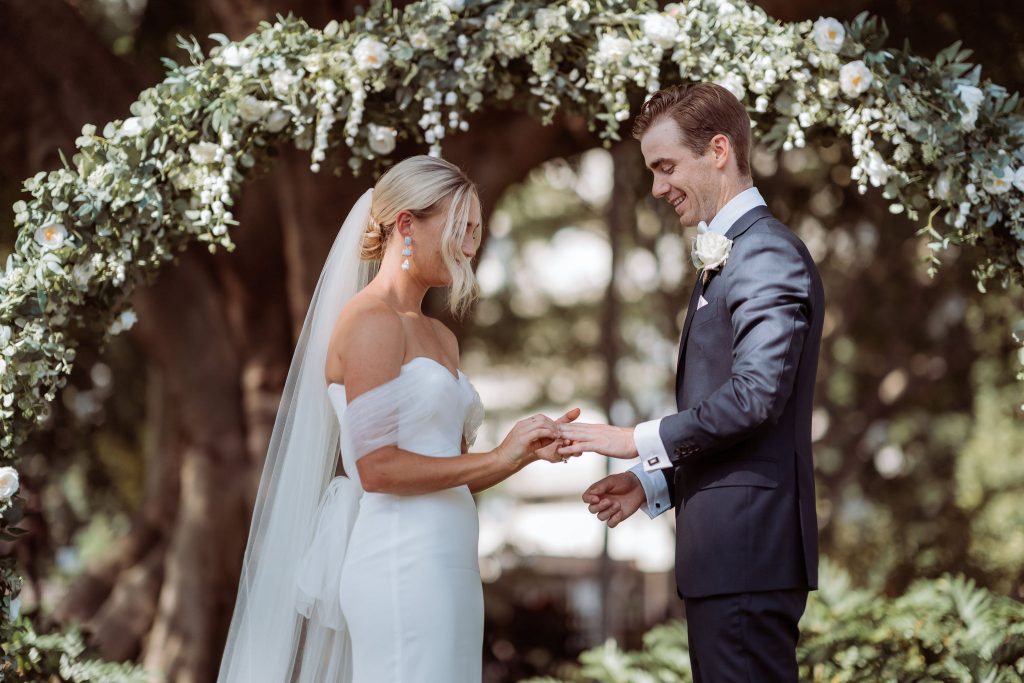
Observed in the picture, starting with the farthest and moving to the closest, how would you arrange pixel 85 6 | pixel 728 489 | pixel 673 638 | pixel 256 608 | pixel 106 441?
pixel 106 441 < pixel 85 6 < pixel 673 638 < pixel 256 608 < pixel 728 489

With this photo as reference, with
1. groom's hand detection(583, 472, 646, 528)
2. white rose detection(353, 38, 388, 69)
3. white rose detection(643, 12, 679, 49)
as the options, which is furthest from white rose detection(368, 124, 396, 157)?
groom's hand detection(583, 472, 646, 528)

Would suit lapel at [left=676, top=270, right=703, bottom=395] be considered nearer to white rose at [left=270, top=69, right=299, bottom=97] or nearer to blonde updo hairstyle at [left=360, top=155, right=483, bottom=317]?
blonde updo hairstyle at [left=360, top=155, right=483, bottom=317]

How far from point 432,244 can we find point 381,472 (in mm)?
776

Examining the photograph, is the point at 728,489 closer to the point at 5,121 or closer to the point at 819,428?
the point at 5,121

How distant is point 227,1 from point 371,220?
300 cm

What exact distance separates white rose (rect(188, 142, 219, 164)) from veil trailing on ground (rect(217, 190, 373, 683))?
26.2 inches

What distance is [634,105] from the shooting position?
532 cm

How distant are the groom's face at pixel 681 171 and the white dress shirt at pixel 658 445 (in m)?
0.06

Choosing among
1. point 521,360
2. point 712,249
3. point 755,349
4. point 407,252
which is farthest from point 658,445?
point 521,360

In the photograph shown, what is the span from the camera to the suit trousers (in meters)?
3.02

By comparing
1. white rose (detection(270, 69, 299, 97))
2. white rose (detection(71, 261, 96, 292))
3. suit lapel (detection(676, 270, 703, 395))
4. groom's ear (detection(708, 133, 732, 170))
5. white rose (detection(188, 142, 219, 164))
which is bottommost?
suit lapel (detection(676, 270, 703, 395))

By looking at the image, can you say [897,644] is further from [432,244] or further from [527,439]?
[432,244]

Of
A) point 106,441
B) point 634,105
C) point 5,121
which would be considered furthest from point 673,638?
point 106,441

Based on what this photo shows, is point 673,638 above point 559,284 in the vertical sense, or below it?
below
